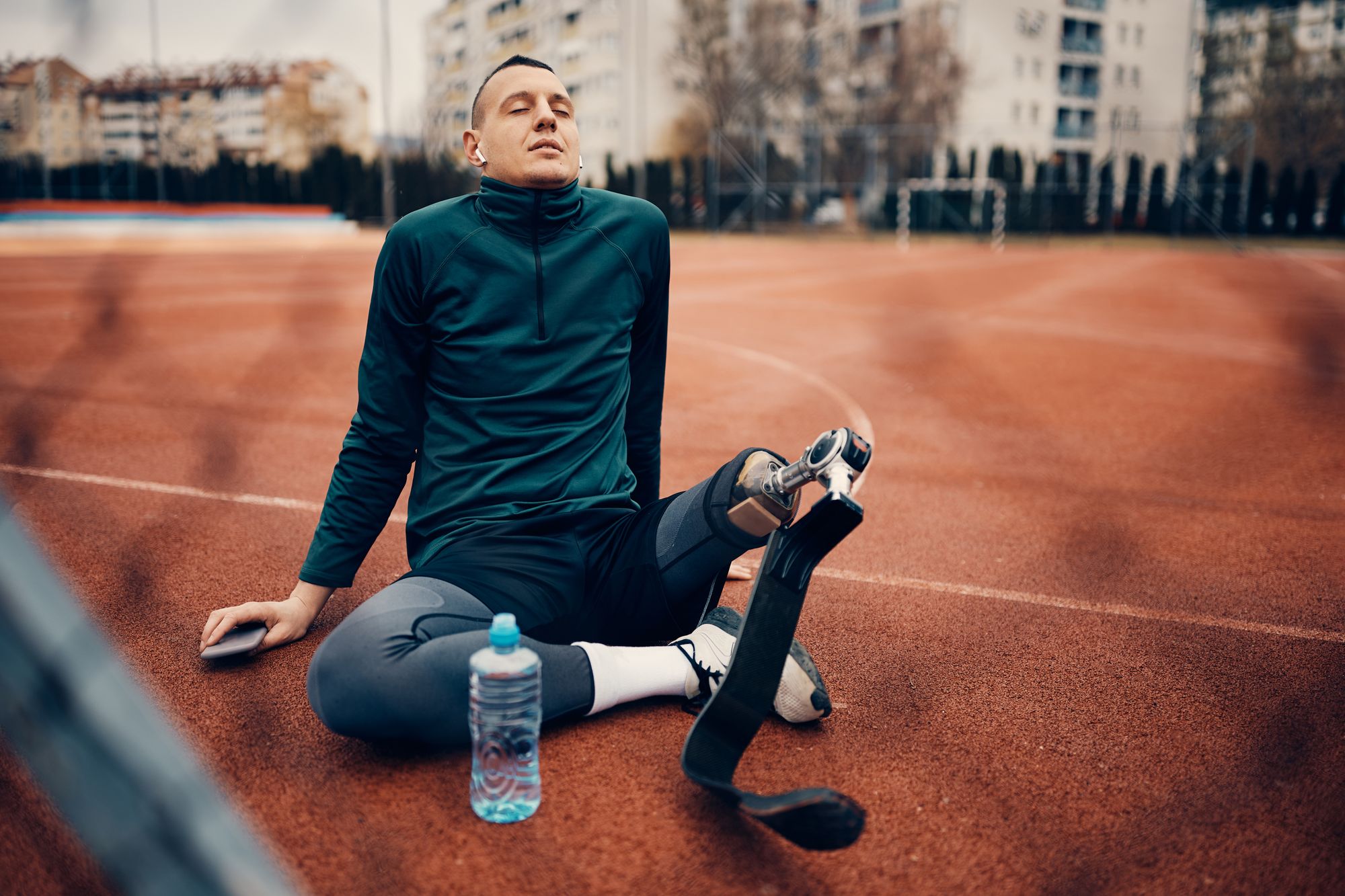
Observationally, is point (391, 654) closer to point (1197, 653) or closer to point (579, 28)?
point (1197, 653)

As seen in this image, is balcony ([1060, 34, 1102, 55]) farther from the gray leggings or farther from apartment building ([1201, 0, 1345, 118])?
the gray leggings

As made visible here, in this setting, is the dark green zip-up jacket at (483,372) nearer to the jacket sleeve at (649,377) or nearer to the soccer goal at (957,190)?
the jacket sleeve at (649,377)

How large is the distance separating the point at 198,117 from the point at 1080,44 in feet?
141

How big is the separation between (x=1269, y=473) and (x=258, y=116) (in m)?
23.8

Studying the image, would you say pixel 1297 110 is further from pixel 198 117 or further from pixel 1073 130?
pixel 198 117

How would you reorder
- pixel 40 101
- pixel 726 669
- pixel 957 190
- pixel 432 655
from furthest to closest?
pixel 957 190 → pixel 40 101 → pixel 726 669 → pixel 432 655

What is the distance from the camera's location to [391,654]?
2127 millimetres

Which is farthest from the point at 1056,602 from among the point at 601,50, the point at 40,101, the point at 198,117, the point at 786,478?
the point at 601,50

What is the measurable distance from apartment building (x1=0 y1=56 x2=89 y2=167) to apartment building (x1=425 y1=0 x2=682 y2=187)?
27222 mm

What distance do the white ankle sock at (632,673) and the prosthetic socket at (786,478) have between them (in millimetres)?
398

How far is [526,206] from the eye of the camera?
2512 millimetres

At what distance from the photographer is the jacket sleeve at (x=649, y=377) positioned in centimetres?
277

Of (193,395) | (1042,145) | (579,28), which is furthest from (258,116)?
(1042,145)

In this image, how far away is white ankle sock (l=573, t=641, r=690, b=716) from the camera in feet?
7.83
